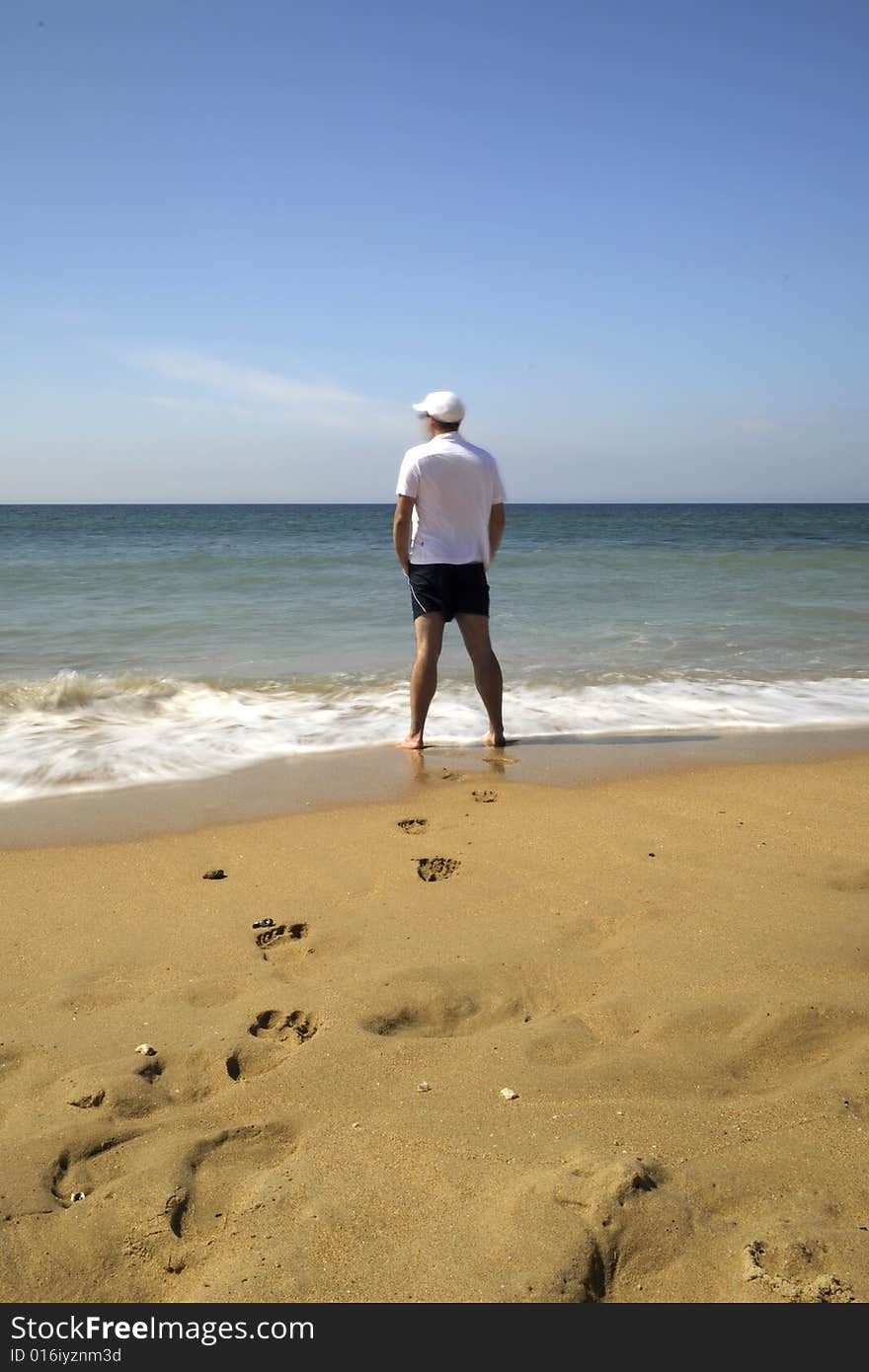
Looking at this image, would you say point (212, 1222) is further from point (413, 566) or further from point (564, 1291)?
point (413, 566)

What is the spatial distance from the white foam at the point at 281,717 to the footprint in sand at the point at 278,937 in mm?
1778

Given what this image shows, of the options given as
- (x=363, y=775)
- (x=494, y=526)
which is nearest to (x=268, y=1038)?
(x=363, y=775)

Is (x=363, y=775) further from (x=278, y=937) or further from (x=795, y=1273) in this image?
(x=795, y=1273)

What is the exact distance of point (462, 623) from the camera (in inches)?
191

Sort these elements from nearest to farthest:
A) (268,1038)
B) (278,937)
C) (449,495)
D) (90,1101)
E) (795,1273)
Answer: (795,1273)
(90,1101)
(268,1038)
(278,937)
(449,495)

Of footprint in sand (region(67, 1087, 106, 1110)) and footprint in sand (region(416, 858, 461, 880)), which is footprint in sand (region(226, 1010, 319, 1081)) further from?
footprint in sand (region(416, 858, 461, 880))

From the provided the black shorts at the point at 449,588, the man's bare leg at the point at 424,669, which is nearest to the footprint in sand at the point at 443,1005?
the man's bare leg at the point at 424,669

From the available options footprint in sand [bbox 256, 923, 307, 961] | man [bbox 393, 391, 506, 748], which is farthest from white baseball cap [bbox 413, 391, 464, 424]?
footprint in sand [bbox 256, 923, 307, 961]

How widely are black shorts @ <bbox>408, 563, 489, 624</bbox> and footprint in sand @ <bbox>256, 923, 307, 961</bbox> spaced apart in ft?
7.84

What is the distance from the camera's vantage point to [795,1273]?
56.6 inches

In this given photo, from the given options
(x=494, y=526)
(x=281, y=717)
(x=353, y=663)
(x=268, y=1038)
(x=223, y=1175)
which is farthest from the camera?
(x=353, y=663)

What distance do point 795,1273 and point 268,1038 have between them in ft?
3.82
